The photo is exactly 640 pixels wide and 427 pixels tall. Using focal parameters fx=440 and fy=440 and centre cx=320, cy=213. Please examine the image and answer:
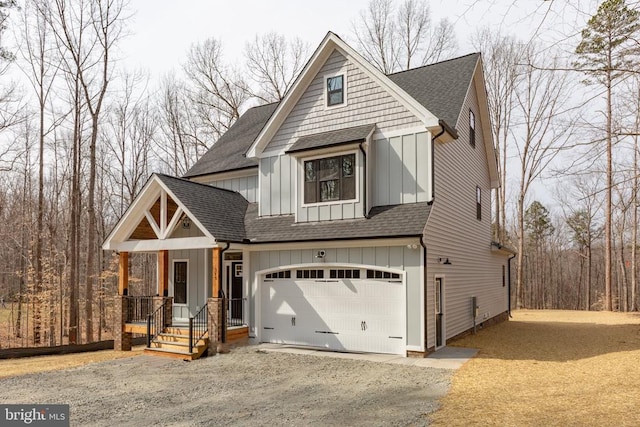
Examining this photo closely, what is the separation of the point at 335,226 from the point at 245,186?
4879 millimetres

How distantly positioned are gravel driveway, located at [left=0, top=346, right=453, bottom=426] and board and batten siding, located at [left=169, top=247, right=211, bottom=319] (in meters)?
3.18

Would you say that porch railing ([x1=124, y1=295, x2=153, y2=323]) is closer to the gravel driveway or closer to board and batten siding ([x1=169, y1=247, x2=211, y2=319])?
board and batten siding ([x1=169, y1=247, x2=211, y2=319])

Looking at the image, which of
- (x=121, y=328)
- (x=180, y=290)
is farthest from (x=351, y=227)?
(x=121, y=328)

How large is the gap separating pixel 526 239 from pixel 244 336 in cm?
3687

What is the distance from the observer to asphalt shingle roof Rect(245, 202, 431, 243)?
10852 millimetres

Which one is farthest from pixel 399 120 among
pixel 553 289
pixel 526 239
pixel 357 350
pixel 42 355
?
pixel 553 289

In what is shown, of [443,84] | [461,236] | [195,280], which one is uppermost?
[443,84]

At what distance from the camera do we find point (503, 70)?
29.4 meters

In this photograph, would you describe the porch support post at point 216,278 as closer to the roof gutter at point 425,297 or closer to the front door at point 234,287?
the front door at point 234,287

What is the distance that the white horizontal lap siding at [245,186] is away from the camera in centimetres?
1538

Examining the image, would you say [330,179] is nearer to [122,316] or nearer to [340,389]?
[340,389]

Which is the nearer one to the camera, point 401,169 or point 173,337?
point 401,169

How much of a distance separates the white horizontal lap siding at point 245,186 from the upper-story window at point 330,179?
2974 mm

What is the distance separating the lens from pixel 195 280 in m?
14.7
